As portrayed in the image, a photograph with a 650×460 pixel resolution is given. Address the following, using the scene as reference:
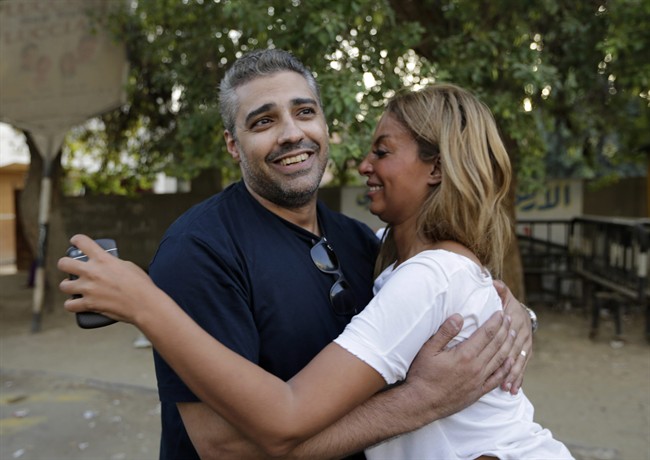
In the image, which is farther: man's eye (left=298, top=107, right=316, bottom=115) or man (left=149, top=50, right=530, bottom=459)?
man's eye (left=298, top=107, right=316, bottom=115)

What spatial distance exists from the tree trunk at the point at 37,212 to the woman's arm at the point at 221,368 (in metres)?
9.38

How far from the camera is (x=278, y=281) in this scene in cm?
169

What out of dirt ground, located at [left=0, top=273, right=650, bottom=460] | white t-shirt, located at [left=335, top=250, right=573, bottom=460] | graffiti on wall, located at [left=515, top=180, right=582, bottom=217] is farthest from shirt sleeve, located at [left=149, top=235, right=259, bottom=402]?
graffiti on wall, located at [left=515, top=180, right=582, bottom=217]

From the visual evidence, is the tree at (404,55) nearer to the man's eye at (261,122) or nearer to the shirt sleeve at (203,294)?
the man's eye at (261,122)

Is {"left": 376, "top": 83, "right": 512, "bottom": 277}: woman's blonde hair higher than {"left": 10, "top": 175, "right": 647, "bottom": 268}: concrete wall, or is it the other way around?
{"left": 376, "top": 83, "right": 512, "bottom": 277}: woman's blonde hair

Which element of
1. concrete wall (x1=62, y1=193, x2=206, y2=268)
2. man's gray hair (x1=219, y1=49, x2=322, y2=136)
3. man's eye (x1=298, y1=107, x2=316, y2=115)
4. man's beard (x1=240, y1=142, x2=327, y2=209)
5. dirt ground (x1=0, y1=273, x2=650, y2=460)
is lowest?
dirt ground (x1=0, y1=273, x2=650, y2=460)

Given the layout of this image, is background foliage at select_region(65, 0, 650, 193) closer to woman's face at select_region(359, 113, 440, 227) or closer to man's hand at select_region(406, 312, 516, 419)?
woman's face at select_region(359, 113, 440, 227)

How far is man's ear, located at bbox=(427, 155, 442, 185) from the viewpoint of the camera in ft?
6.10

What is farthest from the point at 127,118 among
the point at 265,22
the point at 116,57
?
the point at 265,22

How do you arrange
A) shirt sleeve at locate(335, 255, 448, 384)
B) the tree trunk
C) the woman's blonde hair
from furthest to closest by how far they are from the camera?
the tree trunk
the woman's blonde hair
shirt sleeve at locate(335, 255, 448, 384)

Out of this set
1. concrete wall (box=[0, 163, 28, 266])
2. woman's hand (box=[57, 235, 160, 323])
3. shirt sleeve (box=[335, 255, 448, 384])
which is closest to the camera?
woman's hand (box=[57, 235, 160, 323])

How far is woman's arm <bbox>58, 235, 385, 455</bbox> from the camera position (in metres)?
1.30

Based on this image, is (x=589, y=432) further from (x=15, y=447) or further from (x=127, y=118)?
(x=127, y=118)

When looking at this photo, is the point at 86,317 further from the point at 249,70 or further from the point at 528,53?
the point at 528,53
